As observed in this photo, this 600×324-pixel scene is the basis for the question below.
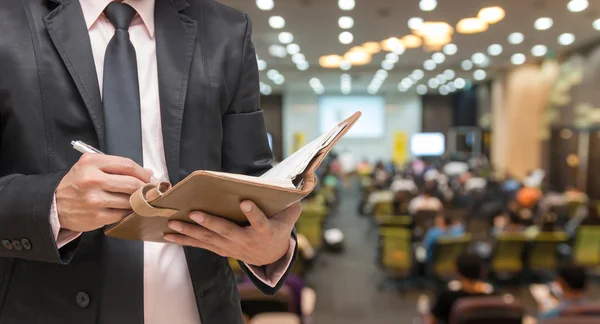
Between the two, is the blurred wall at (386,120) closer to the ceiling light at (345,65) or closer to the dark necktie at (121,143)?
the ceiling light at (345,65)

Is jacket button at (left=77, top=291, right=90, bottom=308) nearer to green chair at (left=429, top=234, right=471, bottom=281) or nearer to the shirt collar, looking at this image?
the shirt collar

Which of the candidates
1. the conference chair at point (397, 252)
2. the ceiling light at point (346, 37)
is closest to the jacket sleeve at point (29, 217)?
the conference chair at point (397, 252)

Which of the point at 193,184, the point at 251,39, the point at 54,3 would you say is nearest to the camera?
the point at 193,184

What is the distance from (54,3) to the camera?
883mm

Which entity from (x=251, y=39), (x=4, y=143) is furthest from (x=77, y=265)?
(x=251, y=39)

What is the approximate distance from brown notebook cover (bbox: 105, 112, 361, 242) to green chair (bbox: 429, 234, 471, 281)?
6615 millimetres

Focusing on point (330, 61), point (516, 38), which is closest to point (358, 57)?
point (330, 61)

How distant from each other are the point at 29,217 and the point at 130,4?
0.44 m

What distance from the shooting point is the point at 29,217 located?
75cm

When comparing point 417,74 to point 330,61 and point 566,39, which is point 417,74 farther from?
point 566,39

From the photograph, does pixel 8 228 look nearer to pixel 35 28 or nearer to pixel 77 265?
pixel 77 265

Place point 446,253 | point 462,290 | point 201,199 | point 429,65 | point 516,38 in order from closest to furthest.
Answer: point 201,199 → point 462,290 → point 446,253 → point 516,38 → point 429,65

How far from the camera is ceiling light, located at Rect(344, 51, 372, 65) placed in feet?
36.4

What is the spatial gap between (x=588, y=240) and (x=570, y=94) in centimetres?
743
